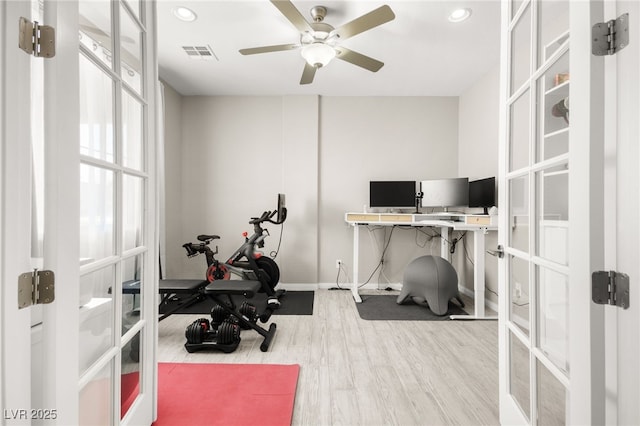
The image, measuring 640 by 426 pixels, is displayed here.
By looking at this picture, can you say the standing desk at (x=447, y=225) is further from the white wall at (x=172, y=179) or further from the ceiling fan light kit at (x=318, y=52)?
the white wall at (x=172, y=179)

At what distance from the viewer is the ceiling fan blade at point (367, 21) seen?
1.97 m

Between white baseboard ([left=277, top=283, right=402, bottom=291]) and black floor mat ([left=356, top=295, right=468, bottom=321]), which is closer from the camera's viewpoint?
black floor mat ([left=356, top=295, right=468, bottom=321])

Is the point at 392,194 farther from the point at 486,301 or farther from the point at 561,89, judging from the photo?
the point at 561,89

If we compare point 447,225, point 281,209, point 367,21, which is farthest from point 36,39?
point 447,225

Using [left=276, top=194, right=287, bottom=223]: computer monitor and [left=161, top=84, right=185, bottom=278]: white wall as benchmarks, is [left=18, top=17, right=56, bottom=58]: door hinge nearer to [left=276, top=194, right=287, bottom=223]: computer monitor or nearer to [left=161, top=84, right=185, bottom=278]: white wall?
[left=276, top=194, right=287, bottom=223]: computer monitor

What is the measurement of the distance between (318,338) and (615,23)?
2.45 meters

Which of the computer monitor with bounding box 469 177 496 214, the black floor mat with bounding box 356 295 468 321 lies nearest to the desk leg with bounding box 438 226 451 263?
the computer monitor with bounding box 469 177 496 214

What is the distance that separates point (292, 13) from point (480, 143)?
2.71m

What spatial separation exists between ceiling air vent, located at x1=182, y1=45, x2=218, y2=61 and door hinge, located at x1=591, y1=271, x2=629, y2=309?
3.36 meters

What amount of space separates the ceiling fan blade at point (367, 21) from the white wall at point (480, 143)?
6.08ft

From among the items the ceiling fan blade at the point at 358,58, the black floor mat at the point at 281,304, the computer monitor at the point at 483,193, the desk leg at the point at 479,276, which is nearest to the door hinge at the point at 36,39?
the ceiling fan blade at the point at 358,58

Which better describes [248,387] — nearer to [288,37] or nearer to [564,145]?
[564,145]

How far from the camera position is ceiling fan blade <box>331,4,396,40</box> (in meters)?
1.97

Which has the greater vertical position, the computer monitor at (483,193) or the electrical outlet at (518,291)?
the computer monitor at (483,193)
